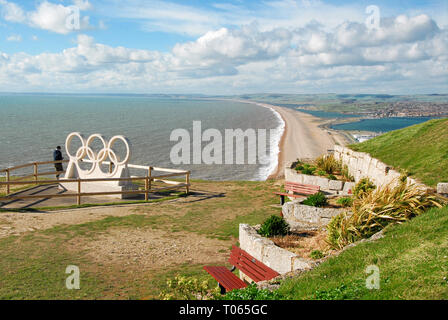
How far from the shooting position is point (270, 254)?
8.22 metres

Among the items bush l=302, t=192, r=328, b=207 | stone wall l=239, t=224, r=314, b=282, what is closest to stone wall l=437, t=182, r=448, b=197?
bush l=302, t=192, r=328, b=207

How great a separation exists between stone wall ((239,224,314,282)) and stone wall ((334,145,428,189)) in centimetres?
460

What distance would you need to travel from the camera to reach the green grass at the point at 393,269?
190 inches

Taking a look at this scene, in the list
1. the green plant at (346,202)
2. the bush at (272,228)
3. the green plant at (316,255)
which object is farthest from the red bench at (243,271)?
the green plant at (346,202)

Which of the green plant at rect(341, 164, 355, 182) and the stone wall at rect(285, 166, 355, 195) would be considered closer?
the stone wall at rect(285, 166, 355, 195)

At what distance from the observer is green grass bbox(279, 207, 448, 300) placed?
15.9ft

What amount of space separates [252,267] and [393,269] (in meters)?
3.10

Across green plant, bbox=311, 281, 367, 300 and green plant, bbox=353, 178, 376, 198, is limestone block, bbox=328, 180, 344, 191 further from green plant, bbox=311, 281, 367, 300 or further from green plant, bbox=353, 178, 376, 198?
green plant, bbox=311, 281, 367, 300

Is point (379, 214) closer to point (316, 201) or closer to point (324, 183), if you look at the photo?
point (316, 201)

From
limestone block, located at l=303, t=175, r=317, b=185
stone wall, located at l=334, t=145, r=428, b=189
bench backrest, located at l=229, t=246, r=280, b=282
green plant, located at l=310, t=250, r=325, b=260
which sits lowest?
bench backrest, located at l=229, t=246, r=280, b=282

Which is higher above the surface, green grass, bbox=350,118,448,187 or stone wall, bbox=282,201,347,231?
green grass, bbox=350,118,448,187

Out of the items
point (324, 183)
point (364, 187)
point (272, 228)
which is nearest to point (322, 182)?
point (324, 183)
